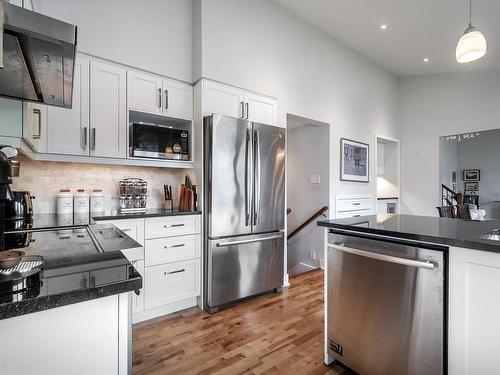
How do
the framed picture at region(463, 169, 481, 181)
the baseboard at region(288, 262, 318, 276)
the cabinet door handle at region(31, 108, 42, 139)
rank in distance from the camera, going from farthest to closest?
the framed picture at region(463, 169, 481, 181), the baseboard at region(288, 262, 318, 276), the cabinet door handle at region(31, 108, 42, 139)

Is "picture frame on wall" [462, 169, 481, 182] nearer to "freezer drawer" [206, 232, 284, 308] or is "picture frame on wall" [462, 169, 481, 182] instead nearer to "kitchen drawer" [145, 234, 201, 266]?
"freezer drawer" [206, 232, 284, 308]

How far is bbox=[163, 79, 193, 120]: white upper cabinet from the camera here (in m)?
2.77

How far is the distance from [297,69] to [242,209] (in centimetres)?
220

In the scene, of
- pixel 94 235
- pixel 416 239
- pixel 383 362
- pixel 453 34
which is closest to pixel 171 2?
pixel 94 235

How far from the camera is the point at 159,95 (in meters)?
2.73

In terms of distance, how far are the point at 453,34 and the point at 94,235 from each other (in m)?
5.10

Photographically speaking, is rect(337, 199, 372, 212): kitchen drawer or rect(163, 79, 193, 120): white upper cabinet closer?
rect(163, 79, 193, 120): white upper cabinet

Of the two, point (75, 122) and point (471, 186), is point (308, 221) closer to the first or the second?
point (75, 122)

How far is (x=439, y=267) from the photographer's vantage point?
1.27 metres

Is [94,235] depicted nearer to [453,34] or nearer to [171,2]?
[171,2]

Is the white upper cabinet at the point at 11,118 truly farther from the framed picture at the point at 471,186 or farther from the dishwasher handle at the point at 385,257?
the framed picture at the point at 471,186

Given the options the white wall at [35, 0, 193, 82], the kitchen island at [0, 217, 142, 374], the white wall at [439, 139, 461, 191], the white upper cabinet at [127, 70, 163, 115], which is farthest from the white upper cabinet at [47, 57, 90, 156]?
the white wall at [439, 139, 461, 191]

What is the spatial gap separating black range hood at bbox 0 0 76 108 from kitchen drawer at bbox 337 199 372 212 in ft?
12.5

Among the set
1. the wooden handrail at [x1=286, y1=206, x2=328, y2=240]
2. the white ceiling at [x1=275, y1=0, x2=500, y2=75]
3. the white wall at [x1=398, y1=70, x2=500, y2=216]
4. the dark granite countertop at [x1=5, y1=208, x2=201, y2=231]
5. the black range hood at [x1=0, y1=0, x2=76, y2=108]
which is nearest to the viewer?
the black range hood at [x1=0, y1=0, x2=76, y2=108]
